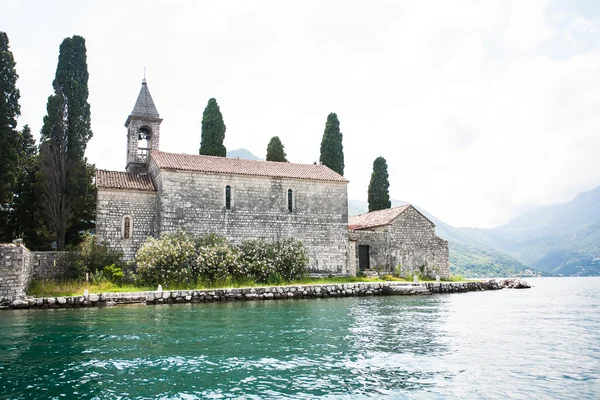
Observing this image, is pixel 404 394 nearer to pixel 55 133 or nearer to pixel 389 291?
pixel 389 291

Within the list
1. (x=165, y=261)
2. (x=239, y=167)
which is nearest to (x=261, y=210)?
(x=239, y=167)

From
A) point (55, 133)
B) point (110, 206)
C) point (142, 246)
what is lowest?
point (142, 246)

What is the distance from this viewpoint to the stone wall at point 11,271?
22.5 m

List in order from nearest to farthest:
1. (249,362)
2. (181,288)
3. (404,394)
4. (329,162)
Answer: (404,394), (249,362), (181,288), (329,162)

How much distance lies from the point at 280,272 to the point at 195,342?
18.8 meters

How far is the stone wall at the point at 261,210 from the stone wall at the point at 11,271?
8.76m

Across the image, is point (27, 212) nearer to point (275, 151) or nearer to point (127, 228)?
point (127, 228)

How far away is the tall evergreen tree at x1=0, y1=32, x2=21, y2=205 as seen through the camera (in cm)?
2602

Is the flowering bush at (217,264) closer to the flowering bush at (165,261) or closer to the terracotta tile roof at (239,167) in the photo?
the flowering bush at (165,261)

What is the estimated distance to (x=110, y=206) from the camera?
97.5 ft

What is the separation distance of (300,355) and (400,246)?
27.2 m

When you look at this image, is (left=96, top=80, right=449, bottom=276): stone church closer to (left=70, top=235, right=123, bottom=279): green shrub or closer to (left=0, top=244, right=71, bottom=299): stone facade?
(left=70, top=235, right=123, bottom=279): green shrub

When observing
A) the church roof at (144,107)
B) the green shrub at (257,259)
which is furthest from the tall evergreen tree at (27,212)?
the green shrub at (257,259)

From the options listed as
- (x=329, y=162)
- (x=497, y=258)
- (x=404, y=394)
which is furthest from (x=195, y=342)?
(x=497, y=258)
